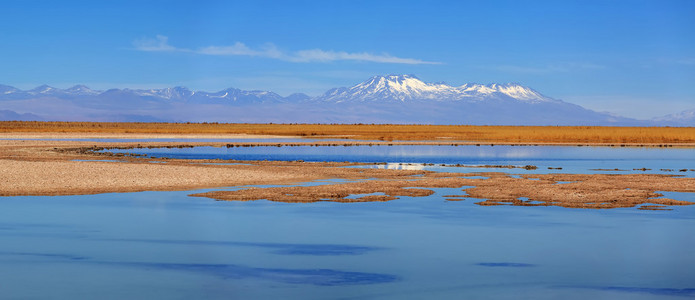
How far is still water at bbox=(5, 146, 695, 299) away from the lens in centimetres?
1166

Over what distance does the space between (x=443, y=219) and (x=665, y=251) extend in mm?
5491

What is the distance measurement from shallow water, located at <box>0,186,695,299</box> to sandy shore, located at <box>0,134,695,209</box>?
1941 millimetres

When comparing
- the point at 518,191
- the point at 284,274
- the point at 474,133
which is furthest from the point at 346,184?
the point at 474,133

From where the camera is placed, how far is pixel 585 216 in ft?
64.3

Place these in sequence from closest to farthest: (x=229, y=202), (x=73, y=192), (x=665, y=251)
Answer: (x=665, y=251) < (x=229, y=202) < (x=73, y=192)

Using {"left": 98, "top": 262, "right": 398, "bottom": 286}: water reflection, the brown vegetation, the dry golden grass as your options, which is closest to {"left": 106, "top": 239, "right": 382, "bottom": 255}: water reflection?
{"left": 98, "top": 262, "right": 398, "bottom": 286}: water reflection

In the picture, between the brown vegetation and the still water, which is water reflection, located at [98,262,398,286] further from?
the brown vegetation

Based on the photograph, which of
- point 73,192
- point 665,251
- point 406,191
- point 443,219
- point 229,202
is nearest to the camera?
point 665,251

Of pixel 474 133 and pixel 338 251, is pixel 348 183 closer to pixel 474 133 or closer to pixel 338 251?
pixel 338 251

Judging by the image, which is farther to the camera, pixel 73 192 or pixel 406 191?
pixel 406 191

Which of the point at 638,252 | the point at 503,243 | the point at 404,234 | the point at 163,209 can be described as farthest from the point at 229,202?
the point at 638,252

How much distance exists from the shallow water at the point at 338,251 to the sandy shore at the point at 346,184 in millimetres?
1941

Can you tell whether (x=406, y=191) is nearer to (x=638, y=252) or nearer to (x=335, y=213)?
(x=335, y=213)

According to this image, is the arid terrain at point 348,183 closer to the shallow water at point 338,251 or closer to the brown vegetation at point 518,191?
the brown vegetation at point 518,191
